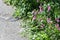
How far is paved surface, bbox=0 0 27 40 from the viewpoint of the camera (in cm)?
486

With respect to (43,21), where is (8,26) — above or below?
below

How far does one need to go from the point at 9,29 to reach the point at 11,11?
1075 mm

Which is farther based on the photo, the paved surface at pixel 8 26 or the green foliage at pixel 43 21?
the paved surface at pixel 8 26

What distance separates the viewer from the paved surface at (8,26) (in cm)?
486

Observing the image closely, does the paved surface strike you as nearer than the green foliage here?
No

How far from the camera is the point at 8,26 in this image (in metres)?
5.33

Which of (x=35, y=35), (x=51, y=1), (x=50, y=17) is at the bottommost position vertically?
(x=35, y=35)

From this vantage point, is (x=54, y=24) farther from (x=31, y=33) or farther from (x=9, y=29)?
(x=9, y=29)

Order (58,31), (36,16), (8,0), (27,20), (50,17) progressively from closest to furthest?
(58,31) < (50,17) < (36,16) < (27,20) < (8,0)

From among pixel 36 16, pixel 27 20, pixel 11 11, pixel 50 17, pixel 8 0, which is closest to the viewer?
pixel 50 17

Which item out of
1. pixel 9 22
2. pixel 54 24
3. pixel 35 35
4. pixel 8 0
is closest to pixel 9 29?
pixel 9 22

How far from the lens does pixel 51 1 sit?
477 cm

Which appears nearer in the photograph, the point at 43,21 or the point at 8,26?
the point at 43,21

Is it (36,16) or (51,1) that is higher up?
(51,1)
